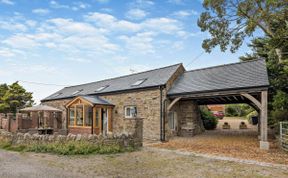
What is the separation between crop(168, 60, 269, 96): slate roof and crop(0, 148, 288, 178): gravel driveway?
533 cm

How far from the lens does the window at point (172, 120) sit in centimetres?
1636

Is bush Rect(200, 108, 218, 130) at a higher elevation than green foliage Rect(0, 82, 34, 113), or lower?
lower

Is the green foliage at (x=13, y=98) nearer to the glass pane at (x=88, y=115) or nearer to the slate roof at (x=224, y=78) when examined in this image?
the glass pane at (x=88, y=115)

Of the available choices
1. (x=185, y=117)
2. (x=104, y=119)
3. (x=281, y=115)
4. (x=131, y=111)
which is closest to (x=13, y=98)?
(x=104, y=119)

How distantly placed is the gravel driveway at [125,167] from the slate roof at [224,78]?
533 cm

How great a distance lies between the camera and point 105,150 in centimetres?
1049

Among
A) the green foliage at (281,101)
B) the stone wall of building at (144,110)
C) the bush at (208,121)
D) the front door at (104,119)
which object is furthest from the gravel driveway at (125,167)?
the bush at (208,121)

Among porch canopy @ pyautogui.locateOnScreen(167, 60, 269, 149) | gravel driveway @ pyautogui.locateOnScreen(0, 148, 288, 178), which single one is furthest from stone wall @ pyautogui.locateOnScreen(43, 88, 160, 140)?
gravel driveway @ pyautogui.locateOnScreen(0, 148, 288, 178)

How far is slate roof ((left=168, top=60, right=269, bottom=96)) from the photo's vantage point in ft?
41.4

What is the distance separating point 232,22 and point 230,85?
17.4 ft

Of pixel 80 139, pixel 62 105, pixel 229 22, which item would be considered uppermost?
pixel 229 22

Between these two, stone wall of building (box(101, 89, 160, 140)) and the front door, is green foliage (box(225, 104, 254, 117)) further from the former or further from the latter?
the front door

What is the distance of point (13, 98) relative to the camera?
2883 cm

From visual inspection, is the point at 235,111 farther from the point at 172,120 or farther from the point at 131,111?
the point at 131,111
